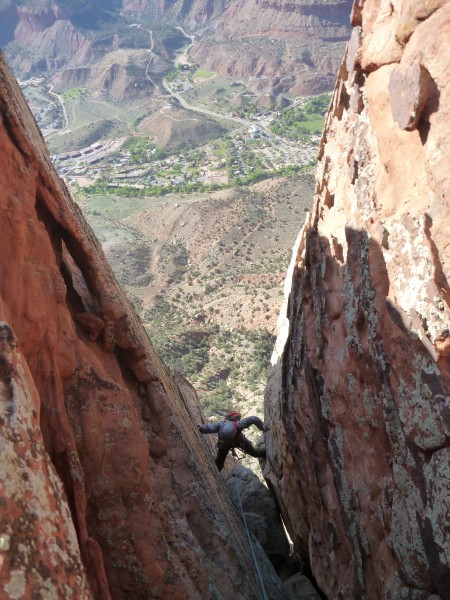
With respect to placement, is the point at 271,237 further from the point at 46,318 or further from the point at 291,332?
the point at 46,318

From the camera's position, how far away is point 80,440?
8.61m

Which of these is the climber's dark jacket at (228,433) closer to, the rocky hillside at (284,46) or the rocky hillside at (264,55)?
the rocky hillside at (264,55)

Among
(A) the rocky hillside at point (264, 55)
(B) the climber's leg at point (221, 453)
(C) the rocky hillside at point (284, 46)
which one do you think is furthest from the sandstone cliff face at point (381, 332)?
(C) the rocky hillside at point (284, 46)

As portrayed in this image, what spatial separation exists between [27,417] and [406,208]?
697 centimetres

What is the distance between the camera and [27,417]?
612cm

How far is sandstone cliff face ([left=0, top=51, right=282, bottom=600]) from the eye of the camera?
582cm

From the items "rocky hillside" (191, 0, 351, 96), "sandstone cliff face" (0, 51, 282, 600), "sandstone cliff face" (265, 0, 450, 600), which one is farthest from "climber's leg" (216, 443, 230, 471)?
"rocky hillside" (191, 0, 351, 96)

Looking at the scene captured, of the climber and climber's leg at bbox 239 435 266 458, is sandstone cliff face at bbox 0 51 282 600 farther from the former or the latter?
climber's leg at bbox 239 435 266 458

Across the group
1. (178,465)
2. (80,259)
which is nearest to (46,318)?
(80,259)

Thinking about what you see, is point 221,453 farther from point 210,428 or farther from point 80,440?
point 80,440

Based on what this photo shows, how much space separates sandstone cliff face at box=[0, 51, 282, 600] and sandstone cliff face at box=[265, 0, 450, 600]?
249cm

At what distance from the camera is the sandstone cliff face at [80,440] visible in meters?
5.82

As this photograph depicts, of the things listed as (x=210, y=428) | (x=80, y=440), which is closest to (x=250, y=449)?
(x=210, y=428)

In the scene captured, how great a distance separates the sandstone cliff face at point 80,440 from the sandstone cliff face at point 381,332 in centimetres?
249
